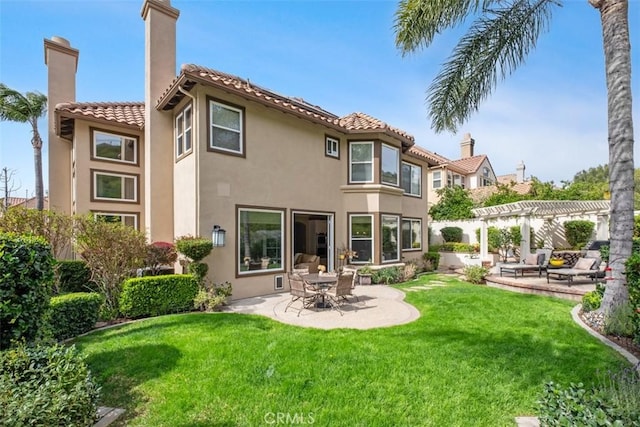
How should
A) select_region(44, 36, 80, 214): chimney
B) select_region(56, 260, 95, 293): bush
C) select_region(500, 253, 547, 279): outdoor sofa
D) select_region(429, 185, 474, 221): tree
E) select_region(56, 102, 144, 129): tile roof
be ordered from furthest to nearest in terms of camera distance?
select_region(429, 185, 474, 221): tree < select_region(44, 36, 80, 214): chimney < select_region(500, 253, 547, 279): outdoor sofa < select_region(56, 102, 144, 129): tile roof < select_region(56, 260, 95, 293): bush

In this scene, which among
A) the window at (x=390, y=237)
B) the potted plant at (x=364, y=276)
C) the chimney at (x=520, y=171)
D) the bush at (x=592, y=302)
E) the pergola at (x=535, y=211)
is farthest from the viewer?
the chimney at (x=520, y=171)

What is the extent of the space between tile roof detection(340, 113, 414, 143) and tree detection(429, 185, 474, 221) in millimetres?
11284

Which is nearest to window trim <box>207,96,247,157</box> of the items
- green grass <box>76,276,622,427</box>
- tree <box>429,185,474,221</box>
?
green grass <box>76,276,622,427</box>

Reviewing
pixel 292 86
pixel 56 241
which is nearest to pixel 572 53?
pixel 292 86

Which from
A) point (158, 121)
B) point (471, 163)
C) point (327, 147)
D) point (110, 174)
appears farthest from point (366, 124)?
point (471, 163)

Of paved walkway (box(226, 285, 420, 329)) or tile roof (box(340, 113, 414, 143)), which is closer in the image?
paved walkway (box(226, 285, 420, 329))

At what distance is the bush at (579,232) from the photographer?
69.8ft

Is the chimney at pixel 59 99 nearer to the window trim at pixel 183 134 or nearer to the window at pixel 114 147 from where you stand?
the window at pixel 114 147

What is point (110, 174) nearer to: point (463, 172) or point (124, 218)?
point (124, 218)

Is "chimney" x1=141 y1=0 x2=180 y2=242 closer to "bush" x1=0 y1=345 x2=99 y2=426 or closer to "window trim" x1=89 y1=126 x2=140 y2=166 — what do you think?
"window trim" x1=89 y1=126 x2=140 y2=166

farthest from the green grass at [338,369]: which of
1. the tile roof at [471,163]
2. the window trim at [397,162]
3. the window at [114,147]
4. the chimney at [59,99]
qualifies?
the tile roof at [471,163]

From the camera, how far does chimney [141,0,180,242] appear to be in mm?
11391

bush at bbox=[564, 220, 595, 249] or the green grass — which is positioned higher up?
Result: bush at bbox=[564, 220, 595, 249]

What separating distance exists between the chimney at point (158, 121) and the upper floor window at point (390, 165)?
9.52 m
